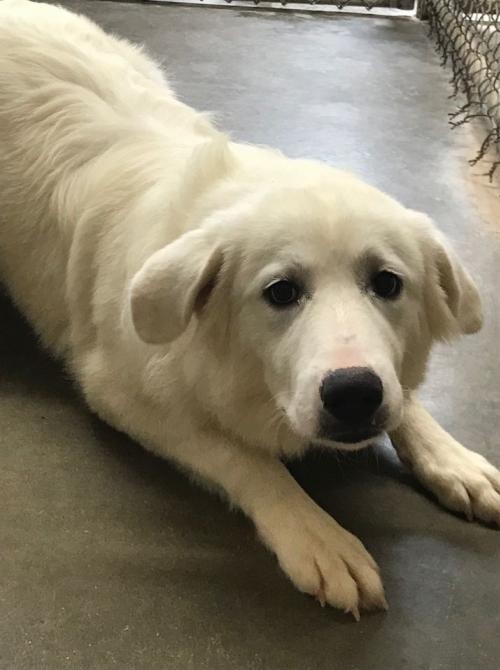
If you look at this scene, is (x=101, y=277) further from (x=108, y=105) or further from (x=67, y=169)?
(x=108, y=105)

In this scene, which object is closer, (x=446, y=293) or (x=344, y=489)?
(x=446, y=293)

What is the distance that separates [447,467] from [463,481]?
48 millimetres

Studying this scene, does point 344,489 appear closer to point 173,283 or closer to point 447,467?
point 447,467

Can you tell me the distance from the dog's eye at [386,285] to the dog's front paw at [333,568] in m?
0.49

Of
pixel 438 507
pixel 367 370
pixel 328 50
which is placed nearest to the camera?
pixel 367 370

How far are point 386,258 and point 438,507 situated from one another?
0.67m

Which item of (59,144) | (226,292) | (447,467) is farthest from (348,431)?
(59,144)

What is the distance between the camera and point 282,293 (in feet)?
5.38

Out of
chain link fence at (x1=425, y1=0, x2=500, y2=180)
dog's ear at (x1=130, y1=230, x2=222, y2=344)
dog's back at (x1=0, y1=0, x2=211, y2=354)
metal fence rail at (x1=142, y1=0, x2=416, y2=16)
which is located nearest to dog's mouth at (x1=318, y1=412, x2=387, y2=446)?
dog's ear at (x1=130, y1=230, x2=222, y2=344)

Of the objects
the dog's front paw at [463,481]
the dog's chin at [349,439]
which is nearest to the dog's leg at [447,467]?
the dog's front paw at [463,481]

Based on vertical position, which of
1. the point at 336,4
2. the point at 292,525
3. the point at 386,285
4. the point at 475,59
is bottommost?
the point at 336,4

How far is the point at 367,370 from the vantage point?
1.49 metres

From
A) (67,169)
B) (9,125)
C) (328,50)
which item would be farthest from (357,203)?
(328,50)

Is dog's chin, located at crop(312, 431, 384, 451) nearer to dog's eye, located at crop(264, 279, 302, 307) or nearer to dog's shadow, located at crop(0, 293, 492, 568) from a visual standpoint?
dog's eye, located at crop(264, 279, 302, 307)
